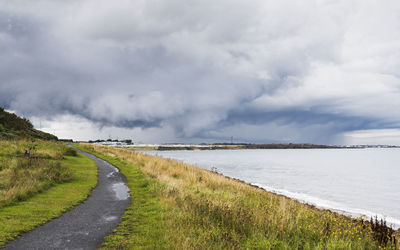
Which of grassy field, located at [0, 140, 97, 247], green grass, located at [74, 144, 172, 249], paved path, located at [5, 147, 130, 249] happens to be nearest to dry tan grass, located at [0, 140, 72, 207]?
grassy field, located at [0, 140, 97, 247]

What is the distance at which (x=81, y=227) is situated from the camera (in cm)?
916

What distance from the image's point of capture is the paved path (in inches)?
297

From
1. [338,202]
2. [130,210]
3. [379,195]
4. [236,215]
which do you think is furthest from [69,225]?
[379,195]

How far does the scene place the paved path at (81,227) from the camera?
7.55 metres

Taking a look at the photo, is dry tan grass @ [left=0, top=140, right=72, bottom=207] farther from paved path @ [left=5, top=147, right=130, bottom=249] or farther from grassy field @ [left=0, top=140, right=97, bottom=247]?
paved path @ [left=5, top=147, right=130, bottom=249]

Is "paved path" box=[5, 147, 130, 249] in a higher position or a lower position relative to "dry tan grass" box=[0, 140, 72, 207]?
lower

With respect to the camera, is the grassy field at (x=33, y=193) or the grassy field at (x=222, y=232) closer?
the grassy field at (x=222, y=232)

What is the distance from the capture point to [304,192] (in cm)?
3275

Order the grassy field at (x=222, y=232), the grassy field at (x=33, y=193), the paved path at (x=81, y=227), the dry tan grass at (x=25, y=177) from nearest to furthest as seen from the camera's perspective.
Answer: the grassy field at (x=222, y=232), the paved path at (x=81, y=227), the grassy field at (x=33, y=193), the dry tan grass at (x=25, y=177)

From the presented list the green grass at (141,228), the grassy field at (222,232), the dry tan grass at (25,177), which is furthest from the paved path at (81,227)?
the dry tan grass at (25,177)

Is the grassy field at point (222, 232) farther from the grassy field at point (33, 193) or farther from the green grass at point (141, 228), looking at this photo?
the grassy field at point (33, 193)

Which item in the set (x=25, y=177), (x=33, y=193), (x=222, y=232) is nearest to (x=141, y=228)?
(x=222, y=232)

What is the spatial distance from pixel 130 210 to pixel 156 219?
6.57 feet

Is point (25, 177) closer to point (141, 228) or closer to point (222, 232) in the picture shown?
point (141, 228)
